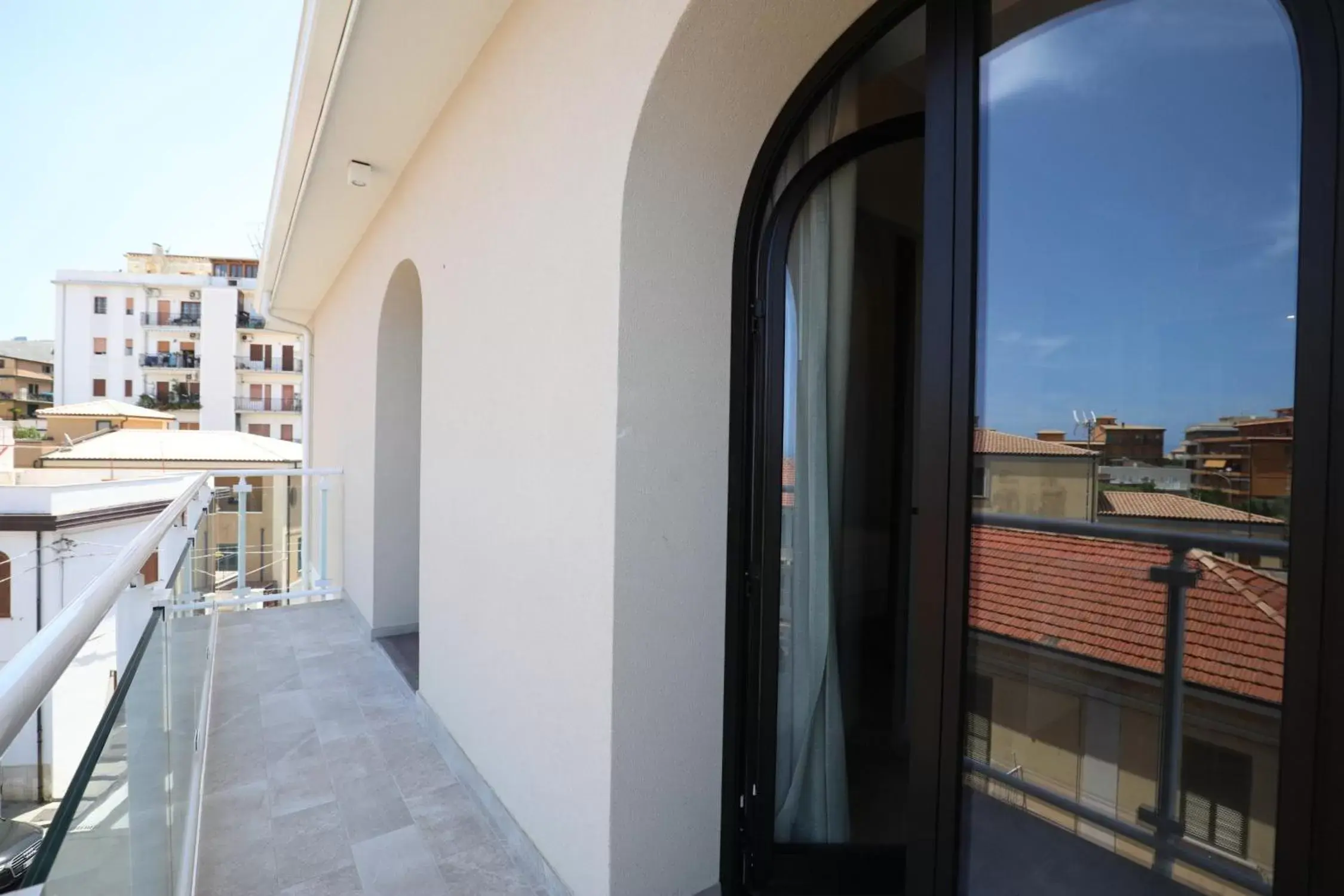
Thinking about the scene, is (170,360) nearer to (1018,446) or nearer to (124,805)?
(124,805)

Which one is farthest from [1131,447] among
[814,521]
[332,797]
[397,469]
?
[397,469]

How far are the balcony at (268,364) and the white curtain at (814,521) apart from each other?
3997 cm

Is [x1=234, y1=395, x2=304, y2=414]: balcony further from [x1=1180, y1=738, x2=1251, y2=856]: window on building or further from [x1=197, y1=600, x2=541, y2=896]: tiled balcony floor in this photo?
[x1=1180, y1=738, x2=1251, y2=856]: window on building

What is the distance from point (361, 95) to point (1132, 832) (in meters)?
3.48

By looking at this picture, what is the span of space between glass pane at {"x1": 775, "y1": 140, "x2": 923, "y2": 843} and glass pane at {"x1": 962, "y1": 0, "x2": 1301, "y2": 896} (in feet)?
2.02

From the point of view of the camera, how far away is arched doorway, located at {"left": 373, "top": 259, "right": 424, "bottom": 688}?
445 centimetres

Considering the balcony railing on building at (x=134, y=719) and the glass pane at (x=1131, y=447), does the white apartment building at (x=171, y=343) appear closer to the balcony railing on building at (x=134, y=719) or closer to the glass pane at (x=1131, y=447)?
the balcony railing on building at (x=134, y=719)

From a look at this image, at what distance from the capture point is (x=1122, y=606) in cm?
101

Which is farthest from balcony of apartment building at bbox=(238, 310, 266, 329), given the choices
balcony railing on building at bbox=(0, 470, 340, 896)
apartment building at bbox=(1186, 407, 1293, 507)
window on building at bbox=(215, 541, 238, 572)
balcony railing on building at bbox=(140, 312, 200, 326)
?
apartment building at bbox=(1186, 407, 1293, 507)

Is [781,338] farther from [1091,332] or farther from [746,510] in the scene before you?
[1091,332]

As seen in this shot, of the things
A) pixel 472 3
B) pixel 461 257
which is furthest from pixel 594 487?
pixel 472 3

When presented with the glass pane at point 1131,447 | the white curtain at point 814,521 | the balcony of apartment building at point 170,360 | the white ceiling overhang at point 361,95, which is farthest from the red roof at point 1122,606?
the balcony of apartment building at point 170,360

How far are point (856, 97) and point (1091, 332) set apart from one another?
1.11 metres

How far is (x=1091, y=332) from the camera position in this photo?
1.05 m
